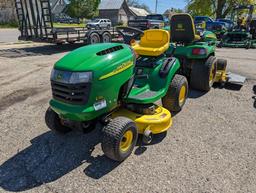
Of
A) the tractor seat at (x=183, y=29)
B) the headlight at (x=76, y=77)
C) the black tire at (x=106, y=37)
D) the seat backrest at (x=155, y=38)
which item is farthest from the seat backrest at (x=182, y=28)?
the black tire at (x=106, y=37)

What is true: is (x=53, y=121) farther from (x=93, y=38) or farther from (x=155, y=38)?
(x=93, y=38)

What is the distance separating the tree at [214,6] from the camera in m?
28.0

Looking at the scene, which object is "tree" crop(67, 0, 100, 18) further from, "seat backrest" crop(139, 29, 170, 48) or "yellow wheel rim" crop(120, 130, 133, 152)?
"yellow wheel rim" crop(120, 130, 133, 152)

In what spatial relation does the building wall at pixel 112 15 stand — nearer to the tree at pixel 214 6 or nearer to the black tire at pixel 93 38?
the tree at pixel 214 6

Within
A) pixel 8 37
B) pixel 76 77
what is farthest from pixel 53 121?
pixel 8 37

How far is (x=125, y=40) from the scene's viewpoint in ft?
13.6

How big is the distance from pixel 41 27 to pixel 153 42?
7963mm

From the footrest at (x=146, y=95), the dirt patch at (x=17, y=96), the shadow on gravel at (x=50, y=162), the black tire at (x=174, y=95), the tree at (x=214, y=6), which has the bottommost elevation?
the dirt patch at (x=17, y=96)

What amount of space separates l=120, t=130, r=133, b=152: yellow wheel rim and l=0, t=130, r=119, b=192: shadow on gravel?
20cm

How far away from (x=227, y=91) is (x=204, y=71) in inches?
35.6

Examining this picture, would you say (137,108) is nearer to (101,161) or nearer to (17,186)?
(101,161)

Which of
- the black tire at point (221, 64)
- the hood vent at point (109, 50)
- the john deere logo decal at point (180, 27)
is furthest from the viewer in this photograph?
the black tire at point (221, 64)

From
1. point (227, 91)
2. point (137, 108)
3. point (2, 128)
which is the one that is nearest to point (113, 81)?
point (137, 108)

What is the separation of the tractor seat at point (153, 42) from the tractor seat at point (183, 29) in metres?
1.25
